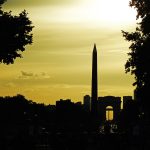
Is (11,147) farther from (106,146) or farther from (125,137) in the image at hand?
(125,137)

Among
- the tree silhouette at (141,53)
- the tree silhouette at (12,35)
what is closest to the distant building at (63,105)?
the tree silhouette at (141,53)

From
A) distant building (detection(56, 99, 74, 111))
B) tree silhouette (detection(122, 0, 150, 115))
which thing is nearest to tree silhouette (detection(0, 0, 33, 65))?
tree silhouette (detection(122, 0, 150, 115))

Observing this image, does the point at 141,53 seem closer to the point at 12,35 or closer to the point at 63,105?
the point at 12,35

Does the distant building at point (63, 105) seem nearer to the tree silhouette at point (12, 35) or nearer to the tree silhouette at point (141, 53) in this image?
the tree silhouette at point (141, 53)

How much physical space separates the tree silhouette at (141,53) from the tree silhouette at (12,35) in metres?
8.35

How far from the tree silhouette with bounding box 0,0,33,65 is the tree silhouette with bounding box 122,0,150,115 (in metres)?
8.35

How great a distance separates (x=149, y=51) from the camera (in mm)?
45094

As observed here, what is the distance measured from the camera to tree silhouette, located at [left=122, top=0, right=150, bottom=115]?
4547cm

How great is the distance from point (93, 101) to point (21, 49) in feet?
206

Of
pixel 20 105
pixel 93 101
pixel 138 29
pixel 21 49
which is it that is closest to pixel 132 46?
pixel 138 29

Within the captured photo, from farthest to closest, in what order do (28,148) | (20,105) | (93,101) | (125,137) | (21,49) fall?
1. (20,105)
2. (93,101)
3. (125,137)
4. (21,49)
5. (28,148)

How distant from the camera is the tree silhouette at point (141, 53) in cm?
4547

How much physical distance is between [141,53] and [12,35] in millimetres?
9554

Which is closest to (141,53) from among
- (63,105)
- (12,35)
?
(12,35)
